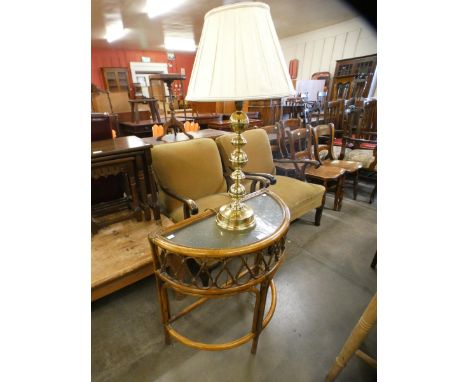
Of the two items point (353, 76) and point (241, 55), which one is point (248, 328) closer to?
point (241, 55)

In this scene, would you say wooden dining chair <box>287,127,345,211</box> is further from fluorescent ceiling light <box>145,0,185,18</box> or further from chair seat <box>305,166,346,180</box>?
fluorescent ceiling light <box>145,0,185,18</box>

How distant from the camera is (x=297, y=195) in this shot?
6.21 feet

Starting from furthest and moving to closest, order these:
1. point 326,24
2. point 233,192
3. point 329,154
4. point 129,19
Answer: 1. point 326,24
2. point 129,19
3. point 329,154
4. point 233,192

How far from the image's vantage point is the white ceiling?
143 inches

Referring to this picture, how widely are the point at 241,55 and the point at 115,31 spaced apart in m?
6.19

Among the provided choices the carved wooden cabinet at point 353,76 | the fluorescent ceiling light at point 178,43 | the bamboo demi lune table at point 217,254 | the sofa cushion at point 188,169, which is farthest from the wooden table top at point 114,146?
the fluorescent ceiling light at point 178,43

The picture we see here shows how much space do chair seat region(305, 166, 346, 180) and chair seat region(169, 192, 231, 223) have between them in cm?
107

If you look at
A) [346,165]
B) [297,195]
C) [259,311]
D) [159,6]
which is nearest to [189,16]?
[159,6]

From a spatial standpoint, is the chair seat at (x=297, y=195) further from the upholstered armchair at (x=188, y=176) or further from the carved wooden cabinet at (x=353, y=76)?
the carved wooden cabinet at (x=353, y=76)

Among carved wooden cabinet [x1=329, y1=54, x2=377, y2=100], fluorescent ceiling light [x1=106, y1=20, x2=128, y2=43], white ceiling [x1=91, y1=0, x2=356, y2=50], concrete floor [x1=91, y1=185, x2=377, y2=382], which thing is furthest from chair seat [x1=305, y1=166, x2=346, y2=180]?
fluorescent ceiling light [x1=106, y1=20, x2=128, y2=43]
